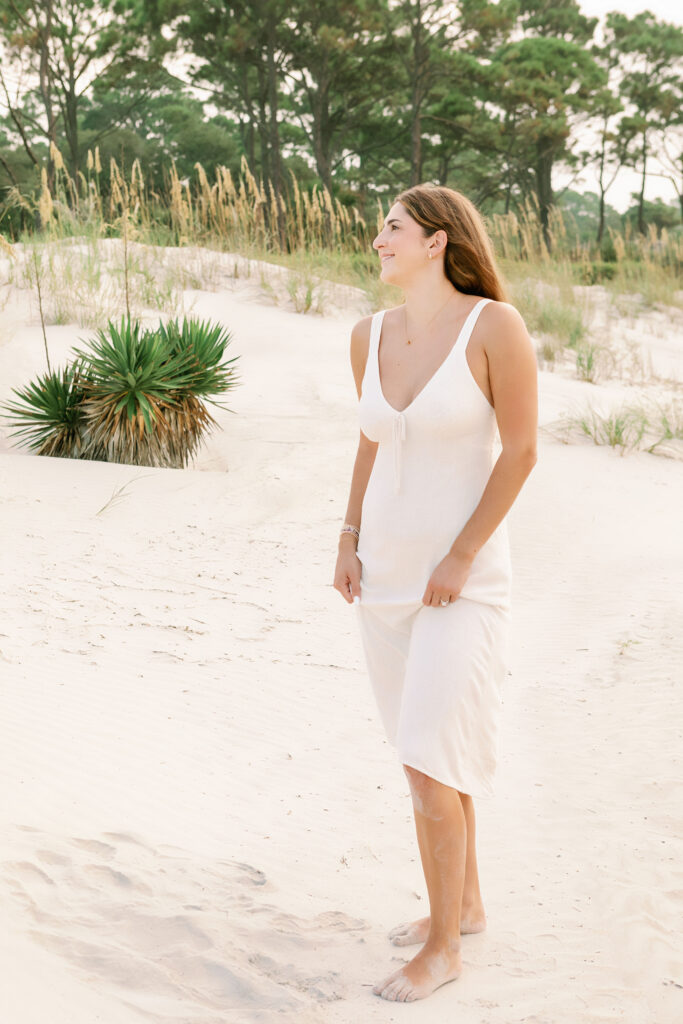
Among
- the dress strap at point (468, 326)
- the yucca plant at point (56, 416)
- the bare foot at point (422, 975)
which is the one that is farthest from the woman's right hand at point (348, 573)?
the yucca plant at point (56, 416)

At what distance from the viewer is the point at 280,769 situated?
386 cm

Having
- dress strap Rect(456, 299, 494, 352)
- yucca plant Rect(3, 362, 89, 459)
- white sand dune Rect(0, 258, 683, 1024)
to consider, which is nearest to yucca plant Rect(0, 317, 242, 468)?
yucca plant Rect(3, 362, 89, 459)

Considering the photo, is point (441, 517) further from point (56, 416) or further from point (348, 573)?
point (56, 416)

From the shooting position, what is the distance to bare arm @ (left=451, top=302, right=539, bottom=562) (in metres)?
2.28

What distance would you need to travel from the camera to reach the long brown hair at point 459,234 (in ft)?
7.91

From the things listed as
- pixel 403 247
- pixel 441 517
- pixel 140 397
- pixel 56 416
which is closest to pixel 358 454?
pixel 441 517

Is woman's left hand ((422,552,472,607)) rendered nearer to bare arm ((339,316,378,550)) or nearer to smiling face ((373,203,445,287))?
bare arm ((339,316,378,550))

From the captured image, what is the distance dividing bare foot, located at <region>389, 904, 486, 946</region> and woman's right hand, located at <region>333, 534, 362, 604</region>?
899mm

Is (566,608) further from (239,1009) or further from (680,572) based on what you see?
(239,1009)

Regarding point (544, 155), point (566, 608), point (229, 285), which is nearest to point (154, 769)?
point (566, 608)

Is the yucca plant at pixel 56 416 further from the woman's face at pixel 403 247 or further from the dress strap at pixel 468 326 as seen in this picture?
the dress strap at pixel 468 326

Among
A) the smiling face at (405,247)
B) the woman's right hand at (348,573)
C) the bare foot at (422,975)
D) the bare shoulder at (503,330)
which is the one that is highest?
the smiling face at (405,247)

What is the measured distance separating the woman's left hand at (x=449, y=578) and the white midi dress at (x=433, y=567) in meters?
0.04

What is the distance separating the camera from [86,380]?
7473 mm
